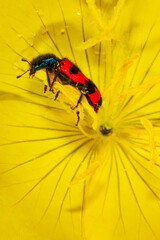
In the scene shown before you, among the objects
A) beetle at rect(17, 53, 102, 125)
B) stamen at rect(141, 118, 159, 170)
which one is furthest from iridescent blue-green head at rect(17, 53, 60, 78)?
stamen at rect(141, 118, 159, 170)

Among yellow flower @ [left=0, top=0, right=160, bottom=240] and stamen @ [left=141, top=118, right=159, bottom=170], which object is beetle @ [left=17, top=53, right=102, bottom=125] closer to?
yellow flower @ [left=0, top=0, right=160, bottom=240]

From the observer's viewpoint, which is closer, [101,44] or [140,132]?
[140,132]

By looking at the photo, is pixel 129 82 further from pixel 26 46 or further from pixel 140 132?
pixel 26 46

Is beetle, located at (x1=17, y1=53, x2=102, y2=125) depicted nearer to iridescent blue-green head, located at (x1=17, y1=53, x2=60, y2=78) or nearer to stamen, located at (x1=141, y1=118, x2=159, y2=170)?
iridescent blue-green head, located at (x1=17, y1=53, x2=60, y2=78)

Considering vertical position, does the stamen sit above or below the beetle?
below

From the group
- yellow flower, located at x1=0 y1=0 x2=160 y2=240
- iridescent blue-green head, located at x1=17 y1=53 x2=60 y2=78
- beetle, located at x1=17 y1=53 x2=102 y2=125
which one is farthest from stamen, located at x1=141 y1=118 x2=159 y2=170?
iridescent blue-green head, located at x1=17 y1=53 x2=60 y2=78

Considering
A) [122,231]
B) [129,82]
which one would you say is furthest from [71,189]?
[129,82]

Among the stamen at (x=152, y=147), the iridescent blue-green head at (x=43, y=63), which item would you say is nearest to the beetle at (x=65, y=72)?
the iridescent blue-green head at (x=43, y=63)

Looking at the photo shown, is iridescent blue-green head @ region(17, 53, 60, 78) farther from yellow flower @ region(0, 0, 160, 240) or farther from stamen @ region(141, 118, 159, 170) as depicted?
stamen @ region(141, 118, 159, 170)

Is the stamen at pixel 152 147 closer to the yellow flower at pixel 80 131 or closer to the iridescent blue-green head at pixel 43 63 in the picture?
the yellow flower at pixel 80 131

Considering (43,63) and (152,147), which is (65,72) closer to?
(43,63)
